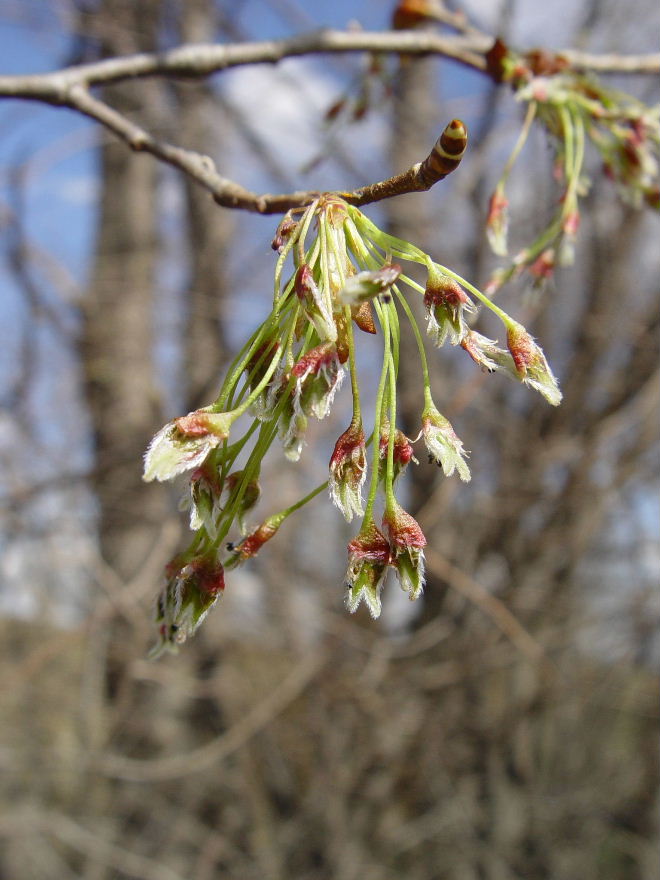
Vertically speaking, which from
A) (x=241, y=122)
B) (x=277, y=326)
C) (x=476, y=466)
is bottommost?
(x=476, y=466)

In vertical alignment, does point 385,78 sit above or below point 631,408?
above

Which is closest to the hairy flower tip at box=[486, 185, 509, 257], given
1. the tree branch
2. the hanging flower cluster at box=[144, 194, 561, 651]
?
the tree branch

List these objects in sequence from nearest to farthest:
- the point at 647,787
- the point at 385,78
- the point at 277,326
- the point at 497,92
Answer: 1. the point at 277,326
2. the point at 385,78
3. the point at 497,92
4. the point at 647,787

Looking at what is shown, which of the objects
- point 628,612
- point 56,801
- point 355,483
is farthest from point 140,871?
point 355,483

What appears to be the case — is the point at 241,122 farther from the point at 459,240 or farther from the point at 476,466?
the point at 476,466

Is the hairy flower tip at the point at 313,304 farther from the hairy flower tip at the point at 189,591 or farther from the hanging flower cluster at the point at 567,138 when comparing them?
the hanging flower cluster at the point at 567,138

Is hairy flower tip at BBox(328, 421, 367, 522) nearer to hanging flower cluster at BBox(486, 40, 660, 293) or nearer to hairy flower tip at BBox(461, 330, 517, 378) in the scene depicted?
hairy flower tip at BBox(461, 330, 517, 378)

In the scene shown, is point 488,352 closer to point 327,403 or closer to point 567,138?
point 327,403

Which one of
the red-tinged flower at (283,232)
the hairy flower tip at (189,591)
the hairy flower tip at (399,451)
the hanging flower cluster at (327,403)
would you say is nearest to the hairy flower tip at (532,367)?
the hanging flower cluster at (327,403)
